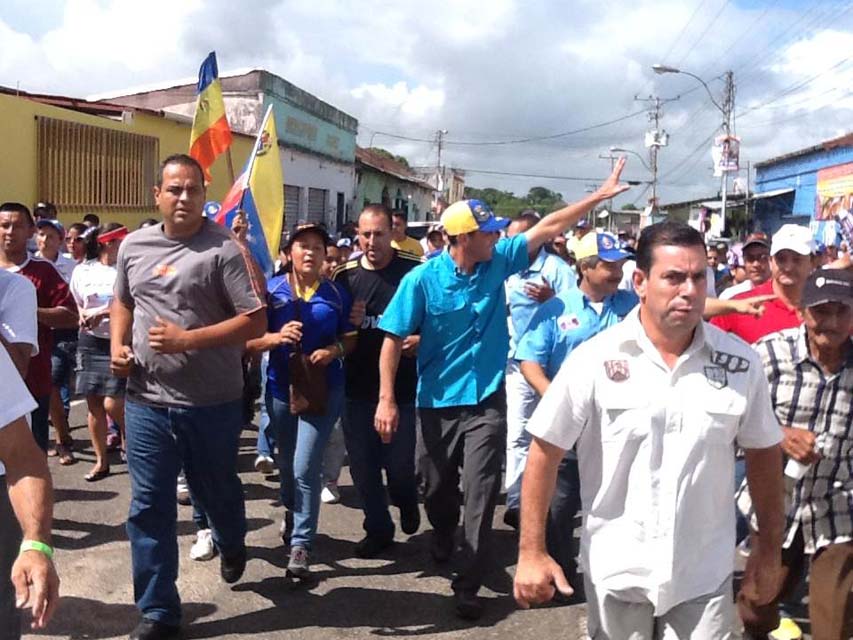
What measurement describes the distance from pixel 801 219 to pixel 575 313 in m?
30.9

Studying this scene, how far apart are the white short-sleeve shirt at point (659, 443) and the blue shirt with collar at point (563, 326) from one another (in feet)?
6.67

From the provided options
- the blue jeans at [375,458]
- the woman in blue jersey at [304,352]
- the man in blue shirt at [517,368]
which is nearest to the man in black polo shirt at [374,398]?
the blue jeans at [375,458]

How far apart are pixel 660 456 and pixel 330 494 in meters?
4.45

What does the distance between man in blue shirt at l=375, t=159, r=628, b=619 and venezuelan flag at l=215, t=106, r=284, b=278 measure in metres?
1.85

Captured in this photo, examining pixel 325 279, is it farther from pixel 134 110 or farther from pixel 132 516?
pixel 134 110

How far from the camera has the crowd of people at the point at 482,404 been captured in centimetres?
294

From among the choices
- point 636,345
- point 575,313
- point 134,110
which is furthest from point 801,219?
point 636,345

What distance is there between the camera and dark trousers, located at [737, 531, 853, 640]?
12.6ft

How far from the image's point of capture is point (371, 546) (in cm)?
580

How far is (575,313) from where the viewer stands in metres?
5.18

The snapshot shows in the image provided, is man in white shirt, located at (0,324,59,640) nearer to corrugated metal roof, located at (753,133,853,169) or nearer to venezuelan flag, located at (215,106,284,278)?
venezuelan flag, located at (215,106,284,278)

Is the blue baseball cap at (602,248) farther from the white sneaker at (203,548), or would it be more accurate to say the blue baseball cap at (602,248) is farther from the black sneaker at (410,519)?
the white sneaker at (203,548)

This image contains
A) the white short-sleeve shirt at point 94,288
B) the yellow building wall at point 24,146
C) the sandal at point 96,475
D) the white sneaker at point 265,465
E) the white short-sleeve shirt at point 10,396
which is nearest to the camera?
the white short-sleeve shirt at point 10,396

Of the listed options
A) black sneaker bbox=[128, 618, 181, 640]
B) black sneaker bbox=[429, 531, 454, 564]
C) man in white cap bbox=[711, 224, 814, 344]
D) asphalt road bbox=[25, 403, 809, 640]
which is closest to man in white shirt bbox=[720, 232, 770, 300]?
man in white cap bbox=[711, 224, 814, 344]
